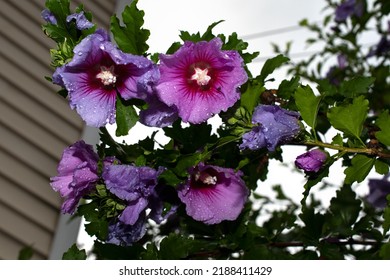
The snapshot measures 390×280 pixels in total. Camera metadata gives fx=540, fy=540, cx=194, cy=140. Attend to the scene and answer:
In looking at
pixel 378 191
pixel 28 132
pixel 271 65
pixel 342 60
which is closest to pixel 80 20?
pixel 271 65

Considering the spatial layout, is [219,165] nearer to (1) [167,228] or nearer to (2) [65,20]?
(2) [65,20]

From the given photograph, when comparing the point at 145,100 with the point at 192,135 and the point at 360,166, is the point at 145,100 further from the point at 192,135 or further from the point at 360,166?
the point at 360,166

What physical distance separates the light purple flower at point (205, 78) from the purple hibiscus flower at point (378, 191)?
90 centimetres

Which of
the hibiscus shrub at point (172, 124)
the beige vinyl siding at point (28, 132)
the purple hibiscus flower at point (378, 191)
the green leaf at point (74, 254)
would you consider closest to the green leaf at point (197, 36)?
the hibiscus shrub at point (172, 124)

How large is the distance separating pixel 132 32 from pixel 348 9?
1.39m

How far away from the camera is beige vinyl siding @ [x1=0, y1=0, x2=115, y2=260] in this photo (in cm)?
175

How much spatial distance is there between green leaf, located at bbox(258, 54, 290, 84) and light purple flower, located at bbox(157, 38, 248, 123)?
0.07 m

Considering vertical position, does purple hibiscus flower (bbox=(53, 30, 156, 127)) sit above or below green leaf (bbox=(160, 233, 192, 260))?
above

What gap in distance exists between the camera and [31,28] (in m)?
2.09

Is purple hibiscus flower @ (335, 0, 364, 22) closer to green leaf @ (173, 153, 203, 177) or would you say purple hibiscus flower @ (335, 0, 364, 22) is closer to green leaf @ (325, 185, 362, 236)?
green leaf @ (325, 185, 362, 236)

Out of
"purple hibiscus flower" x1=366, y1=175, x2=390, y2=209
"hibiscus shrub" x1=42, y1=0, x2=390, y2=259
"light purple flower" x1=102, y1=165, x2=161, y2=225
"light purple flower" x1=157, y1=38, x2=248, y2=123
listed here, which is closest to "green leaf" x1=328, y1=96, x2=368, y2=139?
"hibiscus shrub" x1=42, y1=0, x2=390, y2=259
